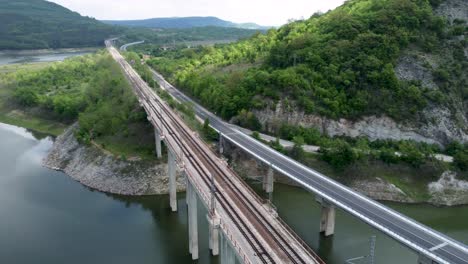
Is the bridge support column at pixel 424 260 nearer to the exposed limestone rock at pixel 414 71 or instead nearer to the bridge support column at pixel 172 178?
the bridge support column at pixel 172 178

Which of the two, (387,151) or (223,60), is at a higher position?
(223,60)

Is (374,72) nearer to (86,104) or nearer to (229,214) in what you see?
(229,214)

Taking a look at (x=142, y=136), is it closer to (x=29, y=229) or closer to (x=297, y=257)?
(x=29, y=229)

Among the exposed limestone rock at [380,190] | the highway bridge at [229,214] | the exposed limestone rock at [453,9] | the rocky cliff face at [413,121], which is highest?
the exposed limestone rock at [453,9]

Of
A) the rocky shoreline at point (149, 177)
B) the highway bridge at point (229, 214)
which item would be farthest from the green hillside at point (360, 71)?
the highway bridge at point (229, 214)

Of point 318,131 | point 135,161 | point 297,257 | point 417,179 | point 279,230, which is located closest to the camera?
point 297,257

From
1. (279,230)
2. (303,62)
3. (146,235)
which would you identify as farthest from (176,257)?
(303,62)

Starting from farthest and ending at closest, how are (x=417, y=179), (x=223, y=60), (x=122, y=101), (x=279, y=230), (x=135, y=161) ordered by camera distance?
(x=223, y=60), (x=122, y=101), (x=135, y=161), (x=417, y=179), (x=279, y=230)
